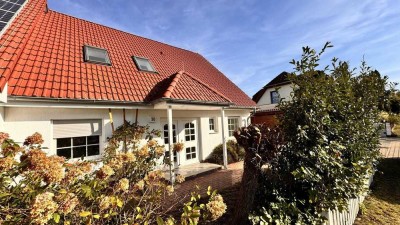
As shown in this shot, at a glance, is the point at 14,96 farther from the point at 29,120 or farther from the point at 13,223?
the point at 13,223

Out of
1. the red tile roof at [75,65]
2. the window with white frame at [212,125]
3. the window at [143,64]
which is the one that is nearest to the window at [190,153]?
the window with white frame at [212,125]

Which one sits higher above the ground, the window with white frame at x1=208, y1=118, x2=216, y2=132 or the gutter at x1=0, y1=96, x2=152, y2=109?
the gutter at x1=0, y1=96, x2=152, y2=109

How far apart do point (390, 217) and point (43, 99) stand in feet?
33.3

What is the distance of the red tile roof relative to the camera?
21.0 feet

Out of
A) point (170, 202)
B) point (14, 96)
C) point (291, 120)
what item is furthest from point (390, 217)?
point (14, 96)

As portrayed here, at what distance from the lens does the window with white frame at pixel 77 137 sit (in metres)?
7.04

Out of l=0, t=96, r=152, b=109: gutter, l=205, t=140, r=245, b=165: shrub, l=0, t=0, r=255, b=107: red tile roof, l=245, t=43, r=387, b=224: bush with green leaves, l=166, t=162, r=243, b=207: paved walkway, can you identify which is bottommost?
l=166, t=162, r=243, b=207: paved walkway

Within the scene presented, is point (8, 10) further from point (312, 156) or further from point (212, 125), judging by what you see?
point (212, 125)

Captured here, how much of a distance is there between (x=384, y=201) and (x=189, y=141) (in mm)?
7985

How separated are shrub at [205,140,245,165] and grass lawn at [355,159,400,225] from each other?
6.11 metres

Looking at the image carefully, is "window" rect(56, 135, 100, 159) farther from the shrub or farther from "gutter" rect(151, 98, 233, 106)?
the shrub

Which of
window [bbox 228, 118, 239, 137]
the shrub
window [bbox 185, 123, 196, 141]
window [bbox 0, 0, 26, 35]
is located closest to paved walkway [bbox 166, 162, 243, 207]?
the shrub

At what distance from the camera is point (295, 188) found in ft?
12.1

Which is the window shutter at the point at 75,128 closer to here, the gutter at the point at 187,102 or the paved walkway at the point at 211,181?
the gutter at the point at 187,102
